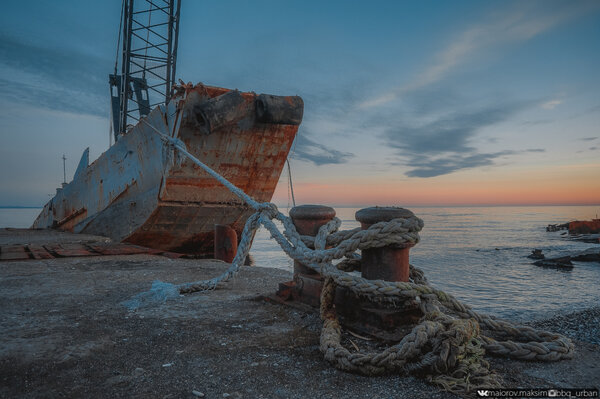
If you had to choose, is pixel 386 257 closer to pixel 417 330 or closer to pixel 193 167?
pixel 417 330

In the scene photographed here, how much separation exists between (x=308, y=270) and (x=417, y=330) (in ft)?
4.30

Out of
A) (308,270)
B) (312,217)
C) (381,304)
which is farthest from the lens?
(308,270)

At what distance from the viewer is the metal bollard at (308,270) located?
294 centimetres

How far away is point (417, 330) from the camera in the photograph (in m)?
1.88

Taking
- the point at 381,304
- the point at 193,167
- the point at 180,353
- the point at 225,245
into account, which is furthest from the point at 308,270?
the point at 193,167

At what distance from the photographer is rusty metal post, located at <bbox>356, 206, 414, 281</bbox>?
7.99ft

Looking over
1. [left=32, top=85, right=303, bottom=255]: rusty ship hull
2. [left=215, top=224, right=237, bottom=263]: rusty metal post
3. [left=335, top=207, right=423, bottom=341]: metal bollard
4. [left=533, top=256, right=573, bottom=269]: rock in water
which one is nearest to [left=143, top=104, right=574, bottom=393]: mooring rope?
[left=335, top=207, right=423, bottom=341]: metal bollard

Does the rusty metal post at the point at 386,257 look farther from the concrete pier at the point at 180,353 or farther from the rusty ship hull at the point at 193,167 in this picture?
the rusty ship hull at the point at 193,167

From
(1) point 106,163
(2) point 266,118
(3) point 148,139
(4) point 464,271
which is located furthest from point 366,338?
(4) point 464,271

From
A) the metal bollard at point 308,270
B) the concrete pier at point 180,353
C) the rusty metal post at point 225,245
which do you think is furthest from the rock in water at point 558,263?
the metal bollard at point 308,270

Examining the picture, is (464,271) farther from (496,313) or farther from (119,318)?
(119,318)

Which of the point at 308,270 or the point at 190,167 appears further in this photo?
the point at 190,167

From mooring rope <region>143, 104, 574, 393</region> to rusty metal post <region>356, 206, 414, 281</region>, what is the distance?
0.31 feet

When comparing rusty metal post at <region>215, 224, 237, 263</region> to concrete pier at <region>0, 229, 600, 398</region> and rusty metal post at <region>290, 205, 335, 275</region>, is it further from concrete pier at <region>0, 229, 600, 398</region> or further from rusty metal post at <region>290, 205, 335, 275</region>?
rusty metal post at <region>290, 205, 335, 275</region>
